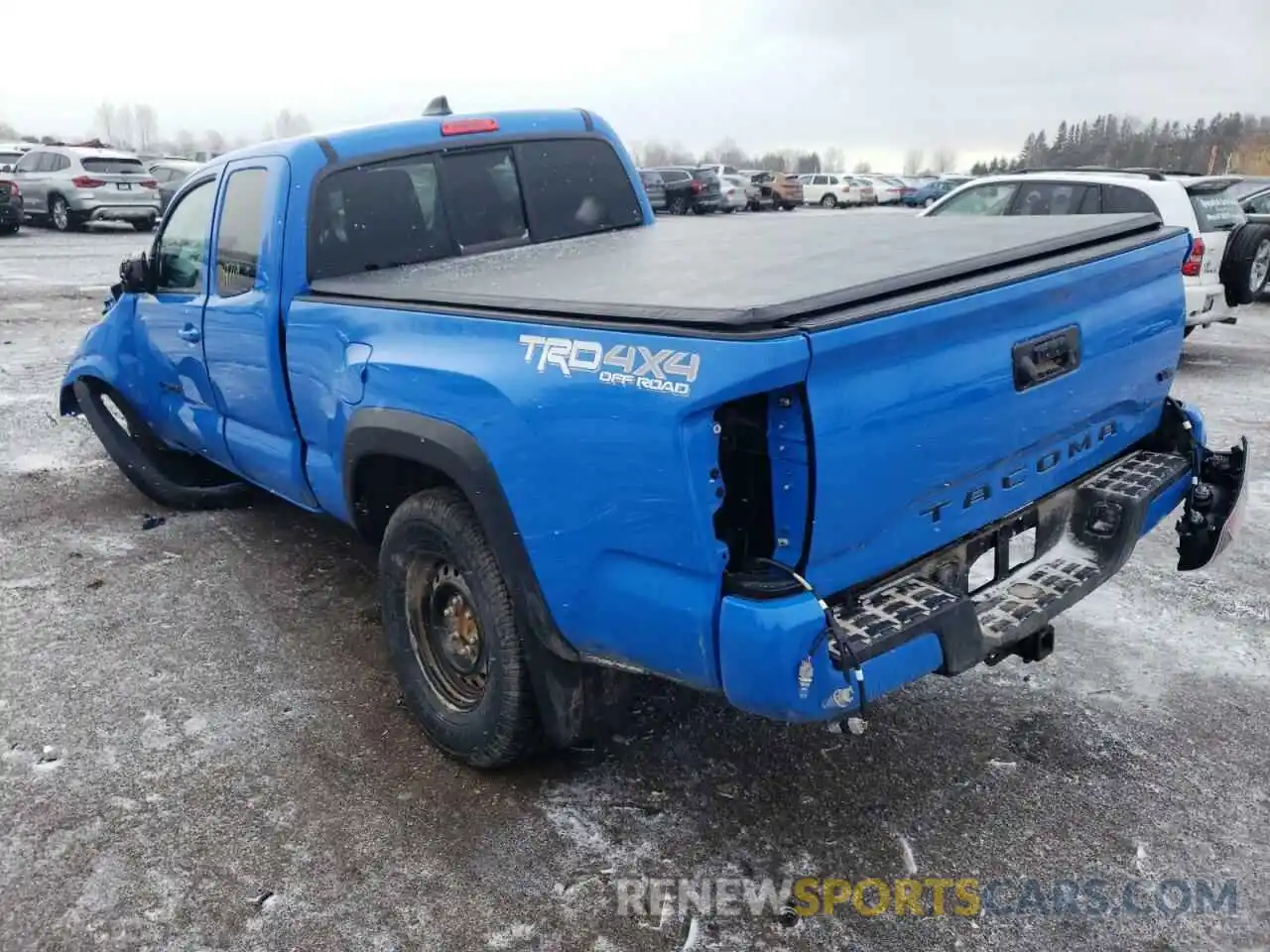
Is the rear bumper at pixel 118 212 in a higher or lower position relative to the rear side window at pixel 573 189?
lower

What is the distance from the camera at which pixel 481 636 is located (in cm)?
317

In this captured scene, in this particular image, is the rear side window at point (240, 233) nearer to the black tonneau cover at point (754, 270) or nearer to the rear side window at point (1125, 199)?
the black tonneau cover at point (754, 270)

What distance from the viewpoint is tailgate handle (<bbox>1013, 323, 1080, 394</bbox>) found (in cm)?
270

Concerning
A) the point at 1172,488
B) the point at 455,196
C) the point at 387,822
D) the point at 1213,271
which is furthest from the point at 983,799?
the point at 1213,271

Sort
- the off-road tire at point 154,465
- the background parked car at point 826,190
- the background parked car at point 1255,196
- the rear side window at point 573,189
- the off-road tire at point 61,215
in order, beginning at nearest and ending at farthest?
1. the rear side window at point 573,189
2. the off-road tire at point 154,465
3. the background parked car at point 1255,196
4. the off-road tire at point 61,215
5. the background parked car at point 826,190

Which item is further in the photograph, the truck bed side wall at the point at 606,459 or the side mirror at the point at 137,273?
the side mirror at the point at 137,273

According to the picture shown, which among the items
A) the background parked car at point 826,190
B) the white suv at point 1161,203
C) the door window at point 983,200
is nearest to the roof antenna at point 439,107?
the white suv at point 1161,203

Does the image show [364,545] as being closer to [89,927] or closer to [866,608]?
[89,927]

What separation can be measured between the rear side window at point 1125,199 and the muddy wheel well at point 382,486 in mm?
7568

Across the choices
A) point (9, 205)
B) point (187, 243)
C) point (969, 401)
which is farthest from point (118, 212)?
point (969, 401)

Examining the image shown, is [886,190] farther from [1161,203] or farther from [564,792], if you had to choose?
[564,792]

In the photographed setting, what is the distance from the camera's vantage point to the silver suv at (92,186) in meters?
21.8

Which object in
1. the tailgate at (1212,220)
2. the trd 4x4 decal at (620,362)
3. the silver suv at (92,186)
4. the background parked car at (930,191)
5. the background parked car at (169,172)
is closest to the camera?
the trd 4x4 decal at (620,362)

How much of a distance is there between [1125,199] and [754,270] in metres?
7.35
